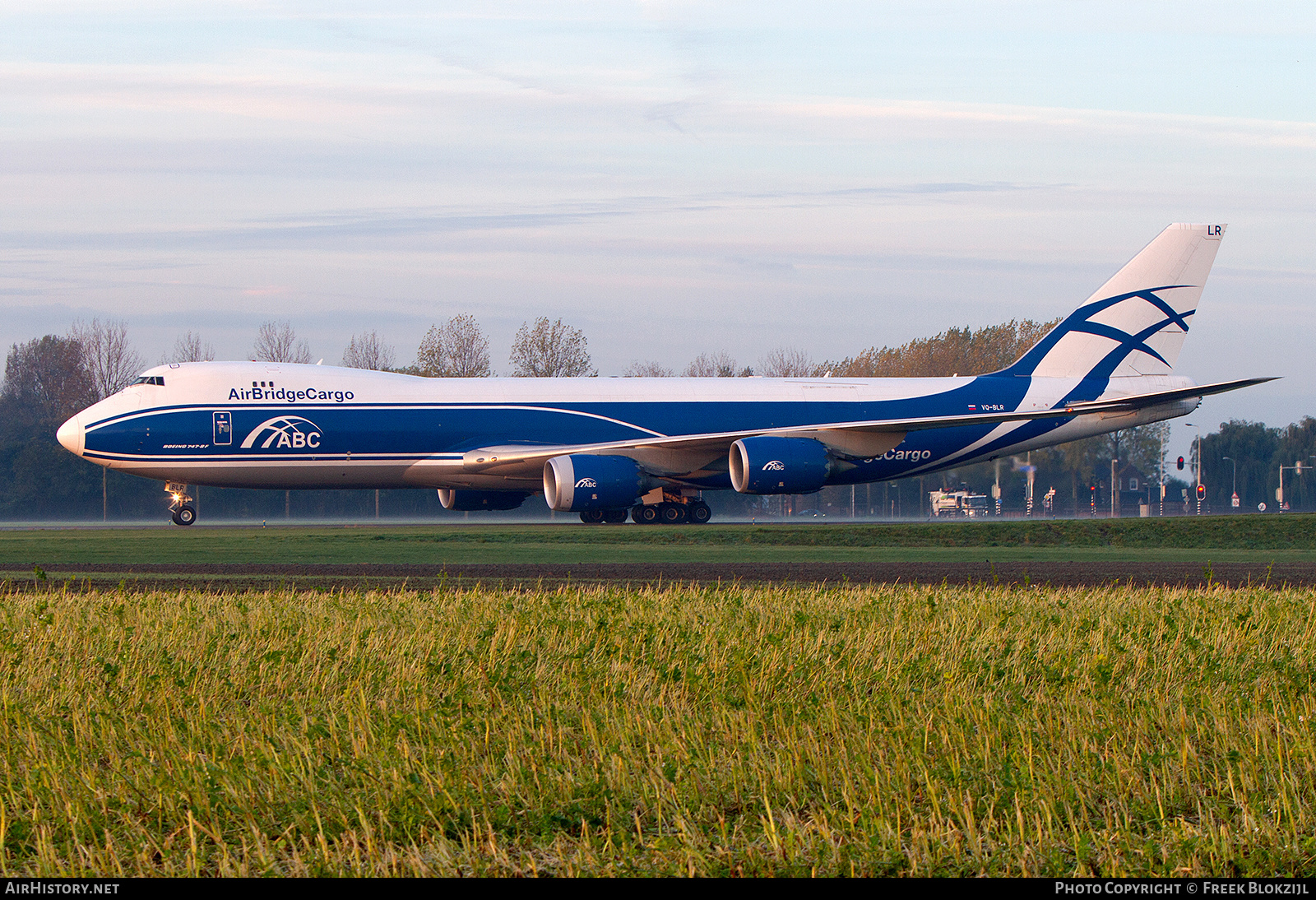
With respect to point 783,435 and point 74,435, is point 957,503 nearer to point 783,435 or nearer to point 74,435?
point 783,435

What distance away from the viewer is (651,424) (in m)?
33.3

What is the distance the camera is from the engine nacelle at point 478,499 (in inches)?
1358

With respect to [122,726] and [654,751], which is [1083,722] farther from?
[122,726]

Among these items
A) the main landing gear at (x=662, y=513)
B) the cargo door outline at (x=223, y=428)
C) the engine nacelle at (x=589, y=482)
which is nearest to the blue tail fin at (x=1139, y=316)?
the main landing gear at (x=662, y=513)

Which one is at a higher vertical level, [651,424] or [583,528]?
[651,424]

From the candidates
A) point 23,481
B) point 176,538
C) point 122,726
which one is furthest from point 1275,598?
point 23,481

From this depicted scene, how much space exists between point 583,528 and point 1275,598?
19.1 meters

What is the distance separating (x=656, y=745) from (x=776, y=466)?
2519cm

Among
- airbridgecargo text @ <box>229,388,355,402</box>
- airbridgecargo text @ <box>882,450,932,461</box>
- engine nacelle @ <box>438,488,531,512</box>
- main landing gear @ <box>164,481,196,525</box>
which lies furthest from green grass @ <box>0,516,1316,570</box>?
airbridgecargo text @ <box>882,450,932,461</box>

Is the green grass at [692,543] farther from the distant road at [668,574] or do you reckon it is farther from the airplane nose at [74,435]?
the airplane nose at [74,435]

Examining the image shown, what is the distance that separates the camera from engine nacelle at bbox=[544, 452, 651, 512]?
98.7ft

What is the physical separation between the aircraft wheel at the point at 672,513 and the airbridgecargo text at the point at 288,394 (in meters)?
8.67

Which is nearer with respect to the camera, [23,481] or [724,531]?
[724,531]

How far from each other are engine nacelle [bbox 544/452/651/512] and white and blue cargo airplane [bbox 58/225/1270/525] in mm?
44
